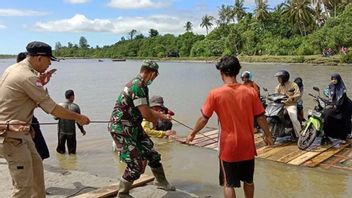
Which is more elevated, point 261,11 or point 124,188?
point 261,11

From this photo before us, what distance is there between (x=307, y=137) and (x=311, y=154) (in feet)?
1.62

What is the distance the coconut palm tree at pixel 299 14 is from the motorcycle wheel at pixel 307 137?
2402 inches

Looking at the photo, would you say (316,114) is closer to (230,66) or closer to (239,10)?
(230,66)

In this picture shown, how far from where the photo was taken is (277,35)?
232 ft

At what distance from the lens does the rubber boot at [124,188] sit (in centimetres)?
482

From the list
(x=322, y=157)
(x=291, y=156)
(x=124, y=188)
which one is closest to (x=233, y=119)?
(x=124, y=188)

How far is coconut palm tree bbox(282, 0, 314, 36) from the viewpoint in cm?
6506

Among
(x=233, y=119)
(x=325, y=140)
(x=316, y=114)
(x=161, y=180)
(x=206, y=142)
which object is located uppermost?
(x=233, y=119)

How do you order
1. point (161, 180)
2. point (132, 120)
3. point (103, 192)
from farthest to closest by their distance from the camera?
point (161, 180)
point (103, 192)
point (132, 120)

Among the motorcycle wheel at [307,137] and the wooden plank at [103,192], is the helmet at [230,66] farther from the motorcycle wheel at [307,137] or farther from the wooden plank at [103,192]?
the motorcycle wheel at [307,137]

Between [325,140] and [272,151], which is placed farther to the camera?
[325,140]

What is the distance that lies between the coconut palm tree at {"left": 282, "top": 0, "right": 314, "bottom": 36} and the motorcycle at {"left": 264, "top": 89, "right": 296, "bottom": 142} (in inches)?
2381

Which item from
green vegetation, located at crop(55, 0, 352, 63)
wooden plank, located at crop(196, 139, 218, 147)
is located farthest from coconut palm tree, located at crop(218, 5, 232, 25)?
wooden plank, located at crop(196, 139, 218, 147)

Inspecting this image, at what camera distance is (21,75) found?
3.62 meters
